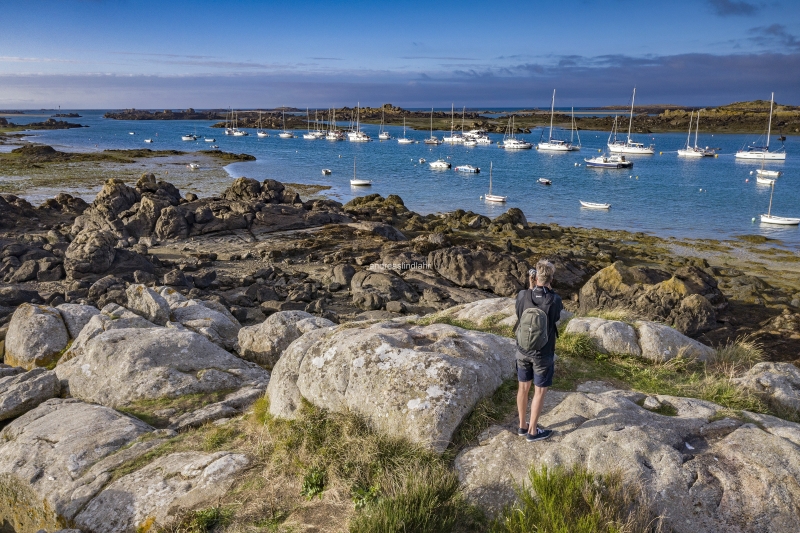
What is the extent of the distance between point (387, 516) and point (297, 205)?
36611mm

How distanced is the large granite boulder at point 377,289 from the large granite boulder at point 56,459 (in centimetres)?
1307

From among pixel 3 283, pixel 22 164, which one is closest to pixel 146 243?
pixel 3 283

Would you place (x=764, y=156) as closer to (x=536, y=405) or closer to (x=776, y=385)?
(x=776, y=385)

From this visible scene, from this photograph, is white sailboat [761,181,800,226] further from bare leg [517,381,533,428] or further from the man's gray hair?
bare leg [517,381,533,428]

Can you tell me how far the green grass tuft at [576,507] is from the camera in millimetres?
5422

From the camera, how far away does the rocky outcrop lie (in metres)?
19.7

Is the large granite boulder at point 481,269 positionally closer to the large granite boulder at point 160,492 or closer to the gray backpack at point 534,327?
the gray backpack at point 534,327

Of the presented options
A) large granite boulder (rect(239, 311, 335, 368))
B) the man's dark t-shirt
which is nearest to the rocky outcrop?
large granite boulder (rect(239, 311, 335, 368))

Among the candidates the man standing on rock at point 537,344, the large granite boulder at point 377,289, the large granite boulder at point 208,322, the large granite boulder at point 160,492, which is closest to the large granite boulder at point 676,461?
the man standing on rock at point 537,344

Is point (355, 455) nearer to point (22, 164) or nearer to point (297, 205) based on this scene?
point (297, 205)

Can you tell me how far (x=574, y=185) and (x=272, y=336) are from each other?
5966 centimetres

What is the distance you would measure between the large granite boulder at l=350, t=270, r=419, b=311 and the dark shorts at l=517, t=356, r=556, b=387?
586 inches

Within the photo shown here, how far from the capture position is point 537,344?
22.5 feet

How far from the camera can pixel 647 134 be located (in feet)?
509
